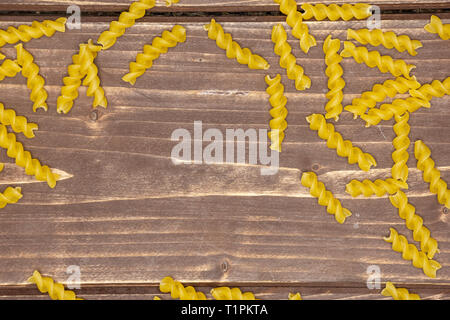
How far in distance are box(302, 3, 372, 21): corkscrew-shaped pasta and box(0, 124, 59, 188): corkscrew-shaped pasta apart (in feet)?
1.39

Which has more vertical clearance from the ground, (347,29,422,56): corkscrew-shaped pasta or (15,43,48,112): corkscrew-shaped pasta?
(347,29,422,56): corkscrew-shaped pasta

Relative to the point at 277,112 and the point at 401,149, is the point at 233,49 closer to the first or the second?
the point at 277,112

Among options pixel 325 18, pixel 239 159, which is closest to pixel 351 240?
pixel 239 159

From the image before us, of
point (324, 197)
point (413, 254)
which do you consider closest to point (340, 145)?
point (324, 197)

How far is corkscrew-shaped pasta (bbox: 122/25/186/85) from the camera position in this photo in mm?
688

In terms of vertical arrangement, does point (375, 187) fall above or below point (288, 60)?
below

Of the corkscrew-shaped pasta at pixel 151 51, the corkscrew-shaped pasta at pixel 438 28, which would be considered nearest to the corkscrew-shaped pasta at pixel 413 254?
the corkscrew-shaped pasta at pixel 438 28

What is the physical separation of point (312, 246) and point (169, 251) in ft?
0.65

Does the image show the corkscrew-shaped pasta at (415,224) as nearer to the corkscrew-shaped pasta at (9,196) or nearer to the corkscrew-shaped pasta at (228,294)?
the corkscrew-shaped pasta at (228,294)

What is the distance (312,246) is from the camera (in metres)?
0.68

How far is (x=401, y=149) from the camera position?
2.20 feet

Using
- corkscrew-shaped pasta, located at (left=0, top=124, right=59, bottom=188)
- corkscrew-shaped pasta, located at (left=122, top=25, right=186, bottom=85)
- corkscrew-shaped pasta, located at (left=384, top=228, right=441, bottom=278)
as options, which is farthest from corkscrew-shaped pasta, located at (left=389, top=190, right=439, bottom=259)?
corkscrew-shaped pasta, located at (left=0, top=124, right=59, bottom=188)

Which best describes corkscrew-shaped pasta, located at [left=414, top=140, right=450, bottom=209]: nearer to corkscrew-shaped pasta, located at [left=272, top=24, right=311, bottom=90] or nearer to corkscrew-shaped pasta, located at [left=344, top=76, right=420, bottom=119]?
corkscrew-shaped pasta, located at [left=344, top=76, right=420, bottom=119]

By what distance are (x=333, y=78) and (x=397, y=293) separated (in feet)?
1.00
